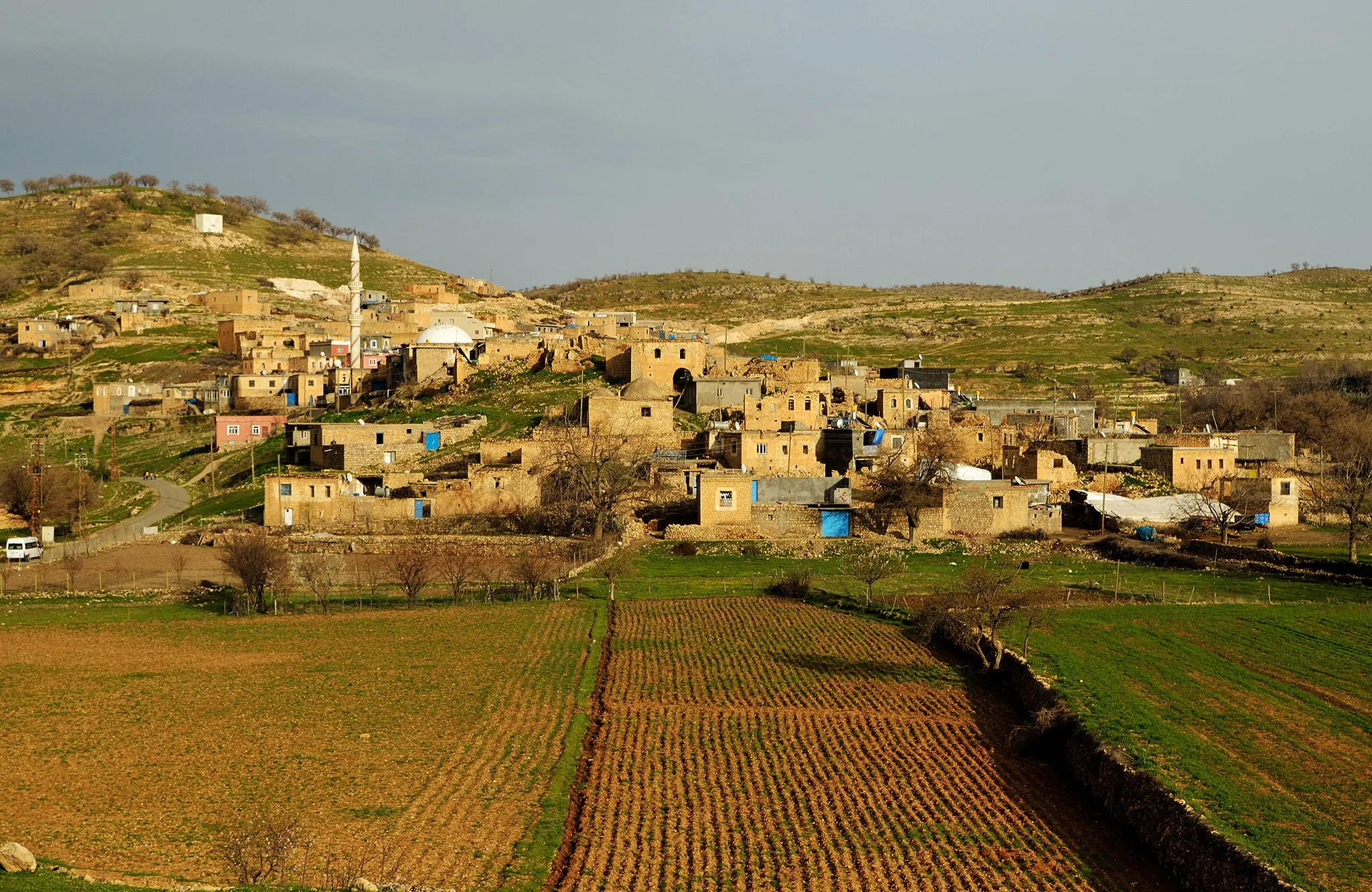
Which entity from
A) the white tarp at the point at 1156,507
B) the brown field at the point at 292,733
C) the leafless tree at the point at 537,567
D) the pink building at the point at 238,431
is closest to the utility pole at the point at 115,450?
the pink building at the point at 238,431

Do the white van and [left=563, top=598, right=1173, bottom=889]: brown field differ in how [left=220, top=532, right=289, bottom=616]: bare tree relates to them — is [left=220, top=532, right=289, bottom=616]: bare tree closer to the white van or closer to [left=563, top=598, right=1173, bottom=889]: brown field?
the white van

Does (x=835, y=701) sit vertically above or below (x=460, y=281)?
below

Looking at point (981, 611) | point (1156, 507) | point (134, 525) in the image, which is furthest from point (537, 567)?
point (1156, 507)

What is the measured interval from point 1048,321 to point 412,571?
283 ft

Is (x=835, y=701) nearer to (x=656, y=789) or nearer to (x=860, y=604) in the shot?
(x=656, y=789)

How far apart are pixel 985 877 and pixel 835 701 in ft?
25.3

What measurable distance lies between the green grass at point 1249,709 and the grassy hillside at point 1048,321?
4613 cm

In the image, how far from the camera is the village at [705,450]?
39312mm

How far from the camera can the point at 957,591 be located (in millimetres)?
27094

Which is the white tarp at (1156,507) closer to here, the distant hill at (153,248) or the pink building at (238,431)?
the pink building at (238,431)

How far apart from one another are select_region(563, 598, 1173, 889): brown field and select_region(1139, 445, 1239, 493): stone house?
25.1 m

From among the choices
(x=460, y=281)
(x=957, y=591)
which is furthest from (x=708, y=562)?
(x=460, y=281)

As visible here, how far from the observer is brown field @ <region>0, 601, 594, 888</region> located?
14484mm

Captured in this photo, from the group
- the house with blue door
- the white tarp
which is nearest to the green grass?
the house with blue door
